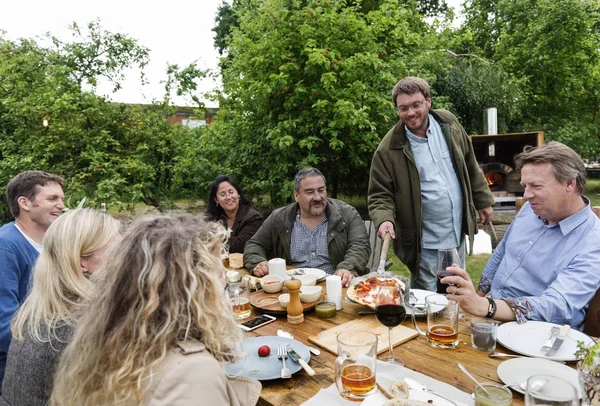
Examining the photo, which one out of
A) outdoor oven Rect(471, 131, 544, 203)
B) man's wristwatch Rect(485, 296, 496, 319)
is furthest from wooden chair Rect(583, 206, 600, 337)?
outdoor oven Rect(471, 131, 544, 203)

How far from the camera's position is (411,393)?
4.47 feet

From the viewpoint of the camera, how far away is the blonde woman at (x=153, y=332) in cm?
101

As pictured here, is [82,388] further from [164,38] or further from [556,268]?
[164,38]

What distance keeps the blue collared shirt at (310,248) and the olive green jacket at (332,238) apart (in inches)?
1.6

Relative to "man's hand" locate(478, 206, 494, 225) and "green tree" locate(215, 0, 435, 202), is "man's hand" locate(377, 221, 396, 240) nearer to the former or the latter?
"man's hand" locate(478, 206, 494, 225)

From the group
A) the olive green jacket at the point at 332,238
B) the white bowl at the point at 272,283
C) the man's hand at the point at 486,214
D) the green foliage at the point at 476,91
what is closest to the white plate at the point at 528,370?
the white bowl at the point at 272,283

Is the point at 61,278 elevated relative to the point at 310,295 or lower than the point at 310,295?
elevated

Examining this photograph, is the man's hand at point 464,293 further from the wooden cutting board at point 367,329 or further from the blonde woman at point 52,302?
the blonde woman at point 52,302

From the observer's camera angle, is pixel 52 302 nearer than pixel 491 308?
Yes

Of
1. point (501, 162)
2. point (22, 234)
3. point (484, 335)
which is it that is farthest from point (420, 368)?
point (501, 162)

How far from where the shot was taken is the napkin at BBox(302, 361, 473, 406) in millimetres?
1326

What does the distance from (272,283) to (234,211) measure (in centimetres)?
196

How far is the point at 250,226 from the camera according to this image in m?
4.24

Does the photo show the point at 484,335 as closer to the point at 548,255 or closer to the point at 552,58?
the point at 548,255
